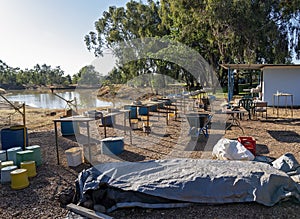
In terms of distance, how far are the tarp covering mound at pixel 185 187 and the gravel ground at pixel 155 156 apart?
0.30ft

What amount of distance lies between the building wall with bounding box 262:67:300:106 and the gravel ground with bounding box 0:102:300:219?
313cm

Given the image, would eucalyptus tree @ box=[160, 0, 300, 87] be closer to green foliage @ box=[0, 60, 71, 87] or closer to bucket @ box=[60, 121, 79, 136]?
bucket @ box=[60, 121, 79, 136]

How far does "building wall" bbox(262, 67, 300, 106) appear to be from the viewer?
12.5m

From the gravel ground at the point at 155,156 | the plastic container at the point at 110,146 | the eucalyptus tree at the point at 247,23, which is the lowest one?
the gravel ground at the point at 155,156

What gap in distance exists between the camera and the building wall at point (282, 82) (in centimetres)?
1246

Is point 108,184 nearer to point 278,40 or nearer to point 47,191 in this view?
point 47,191

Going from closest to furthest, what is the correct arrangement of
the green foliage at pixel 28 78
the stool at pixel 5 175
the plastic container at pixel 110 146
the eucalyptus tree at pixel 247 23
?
the stool at pixel 5 175 → the plastic container at pixel 110 146 → the eucalyptus tree at pixel 247 23 → the green foliage at pixel 28 78

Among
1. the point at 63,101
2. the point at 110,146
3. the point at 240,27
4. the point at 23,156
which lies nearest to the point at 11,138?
the point at 23,156

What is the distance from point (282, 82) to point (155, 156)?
10146 mm

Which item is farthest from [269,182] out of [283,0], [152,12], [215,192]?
[152,12]

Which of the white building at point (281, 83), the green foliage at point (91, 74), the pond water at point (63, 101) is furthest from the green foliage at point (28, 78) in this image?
the white building at point (281, 83)

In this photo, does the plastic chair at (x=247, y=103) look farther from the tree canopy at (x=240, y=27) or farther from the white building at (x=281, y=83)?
the tree canopy at (x=240, y=27)

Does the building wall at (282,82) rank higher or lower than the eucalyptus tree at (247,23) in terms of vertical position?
lower

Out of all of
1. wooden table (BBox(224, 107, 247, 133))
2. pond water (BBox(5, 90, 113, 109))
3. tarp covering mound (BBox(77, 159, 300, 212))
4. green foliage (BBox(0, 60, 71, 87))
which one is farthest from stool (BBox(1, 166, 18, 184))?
green foliage (BBox(0, 60, 71, 87))
